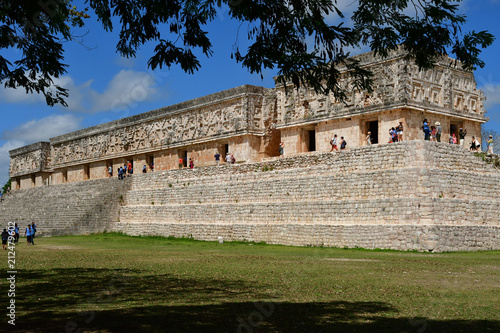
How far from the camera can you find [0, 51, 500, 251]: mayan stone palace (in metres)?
18.4

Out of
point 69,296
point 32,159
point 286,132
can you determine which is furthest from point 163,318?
point 32,159

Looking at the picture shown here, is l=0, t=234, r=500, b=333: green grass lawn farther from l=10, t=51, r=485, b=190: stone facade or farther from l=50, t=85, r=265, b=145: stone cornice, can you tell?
l=50, t=85, r=265, b=145: stone cornice

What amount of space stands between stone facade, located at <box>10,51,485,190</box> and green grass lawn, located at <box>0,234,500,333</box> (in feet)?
19.8

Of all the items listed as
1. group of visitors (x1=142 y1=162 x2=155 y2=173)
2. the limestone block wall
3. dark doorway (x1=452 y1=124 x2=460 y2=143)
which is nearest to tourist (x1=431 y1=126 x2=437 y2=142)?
dark doorway (x1=452 y1=124 x2=460 y2=143)

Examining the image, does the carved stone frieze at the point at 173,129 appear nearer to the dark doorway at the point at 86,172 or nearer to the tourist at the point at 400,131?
the dark doorway at the point at 86,172

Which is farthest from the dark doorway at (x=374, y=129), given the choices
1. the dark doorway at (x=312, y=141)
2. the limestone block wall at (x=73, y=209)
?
the limestone block wall at (x=73, y=209)

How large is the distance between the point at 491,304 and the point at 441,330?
201 centimetres

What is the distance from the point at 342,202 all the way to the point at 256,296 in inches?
471

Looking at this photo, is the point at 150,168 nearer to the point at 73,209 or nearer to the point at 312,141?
the point at 73,209

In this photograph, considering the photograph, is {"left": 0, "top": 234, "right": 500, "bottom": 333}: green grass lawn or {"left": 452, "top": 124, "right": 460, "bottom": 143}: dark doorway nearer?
{"left": 0, "top": 234, "right": 500, "bottom": 333}: green grass lawn

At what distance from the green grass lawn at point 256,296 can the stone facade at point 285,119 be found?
19.8 ft

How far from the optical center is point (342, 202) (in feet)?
65.1

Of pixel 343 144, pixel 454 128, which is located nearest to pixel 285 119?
pixel 343 144

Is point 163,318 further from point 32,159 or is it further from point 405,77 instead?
point 32,159
